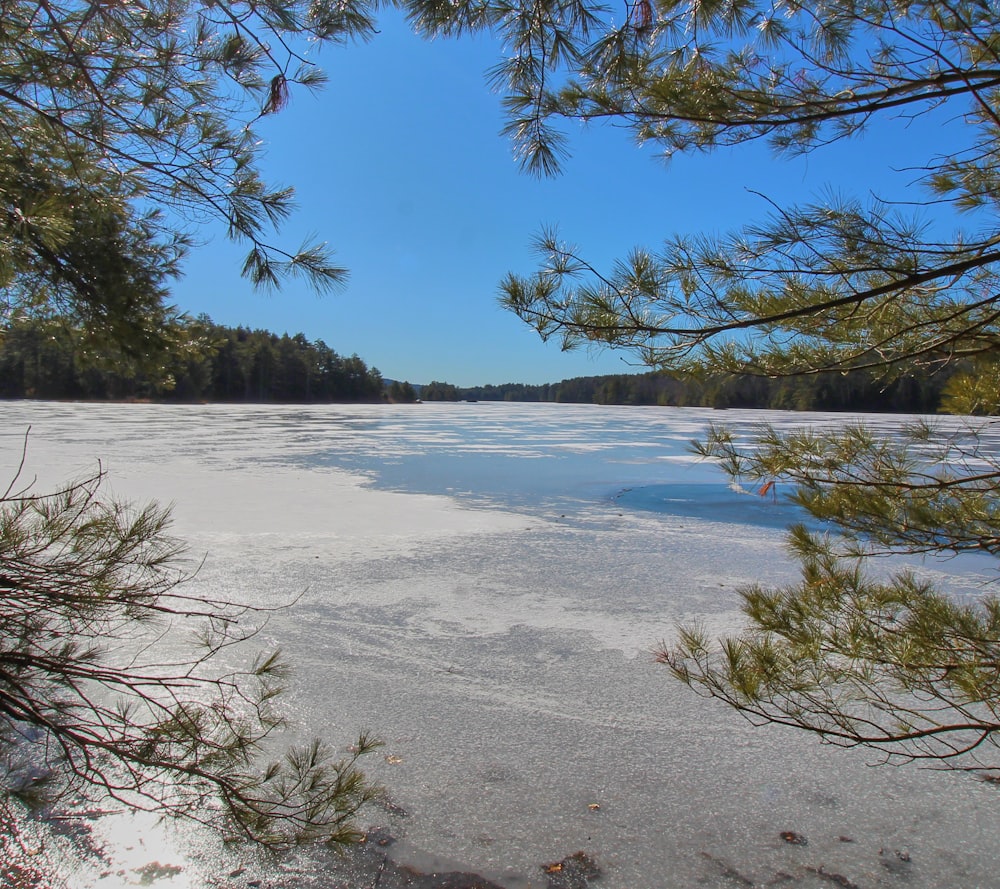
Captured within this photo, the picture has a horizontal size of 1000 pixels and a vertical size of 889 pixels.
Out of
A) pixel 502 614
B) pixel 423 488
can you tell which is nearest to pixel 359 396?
pixel 423 488

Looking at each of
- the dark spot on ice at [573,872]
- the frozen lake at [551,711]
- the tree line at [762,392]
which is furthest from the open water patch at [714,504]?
the dark spot on ice at [573,872]

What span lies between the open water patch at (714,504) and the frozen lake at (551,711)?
10 centimetres

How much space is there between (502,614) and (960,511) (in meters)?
2.38

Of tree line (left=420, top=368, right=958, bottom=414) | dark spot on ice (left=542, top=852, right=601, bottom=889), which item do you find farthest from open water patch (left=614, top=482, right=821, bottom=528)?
dark spot on ice (left=542, top=852, right=601, bottom=889)

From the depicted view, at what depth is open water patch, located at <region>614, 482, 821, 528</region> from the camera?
629 centimetres

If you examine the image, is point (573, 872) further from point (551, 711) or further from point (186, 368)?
point (186, 368)

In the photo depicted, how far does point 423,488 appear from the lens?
26.0 feet

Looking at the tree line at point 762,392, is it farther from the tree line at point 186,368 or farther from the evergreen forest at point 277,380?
the tree line at point 186,368

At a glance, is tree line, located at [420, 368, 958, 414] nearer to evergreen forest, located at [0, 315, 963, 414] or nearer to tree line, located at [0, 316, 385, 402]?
evergreen forest, located at [0, 315, 963, 414]

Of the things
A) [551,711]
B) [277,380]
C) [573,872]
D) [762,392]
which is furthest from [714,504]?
[277,380]

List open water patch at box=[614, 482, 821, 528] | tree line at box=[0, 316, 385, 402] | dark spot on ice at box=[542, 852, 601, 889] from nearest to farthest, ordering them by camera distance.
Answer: dark spot on ice at box=[542, 852, 601, 889] → tree line at box=[0, 316, 385, 402] → open water patch at box=[614, 482, 821, 528]

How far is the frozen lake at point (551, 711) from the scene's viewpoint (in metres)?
1.73

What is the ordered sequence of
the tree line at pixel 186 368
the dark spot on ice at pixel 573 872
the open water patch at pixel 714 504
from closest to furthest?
the dark spot on ice at pixel 573 872 → the tree line at pixel 186 368 → the open water patch at pixel 714 504

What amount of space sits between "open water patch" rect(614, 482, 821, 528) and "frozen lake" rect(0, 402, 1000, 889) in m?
0.10
